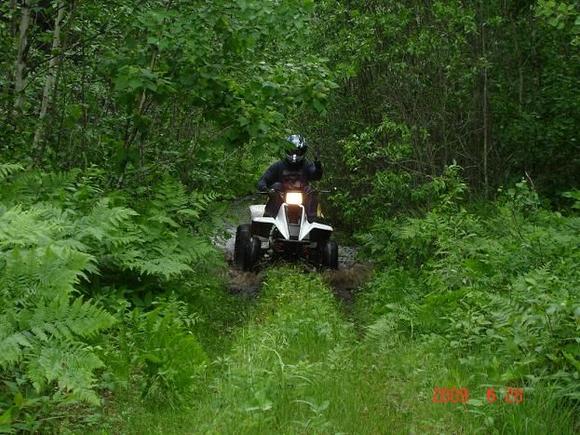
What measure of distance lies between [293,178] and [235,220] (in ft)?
9.25

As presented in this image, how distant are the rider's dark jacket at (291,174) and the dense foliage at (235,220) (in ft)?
2.94

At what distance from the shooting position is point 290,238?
10945 mm

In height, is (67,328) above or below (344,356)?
above

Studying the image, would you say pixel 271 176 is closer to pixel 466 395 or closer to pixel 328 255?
pixel 328 255

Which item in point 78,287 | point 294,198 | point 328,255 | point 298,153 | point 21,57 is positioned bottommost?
point 328,255

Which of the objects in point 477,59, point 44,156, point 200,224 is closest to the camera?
point 44,156

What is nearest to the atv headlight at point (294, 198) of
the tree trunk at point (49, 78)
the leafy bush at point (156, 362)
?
the tree trunk at point (49, 78)

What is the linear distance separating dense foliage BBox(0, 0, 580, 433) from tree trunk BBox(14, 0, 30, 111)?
0.12 ft

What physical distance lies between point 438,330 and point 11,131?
5.00 m

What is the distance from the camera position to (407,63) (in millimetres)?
11352

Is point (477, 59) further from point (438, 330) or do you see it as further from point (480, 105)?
point (438, 330)

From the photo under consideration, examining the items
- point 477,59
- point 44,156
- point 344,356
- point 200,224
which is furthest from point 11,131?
point 477,59

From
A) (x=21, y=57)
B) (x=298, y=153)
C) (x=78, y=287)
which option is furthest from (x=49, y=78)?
(x=298, y=153)

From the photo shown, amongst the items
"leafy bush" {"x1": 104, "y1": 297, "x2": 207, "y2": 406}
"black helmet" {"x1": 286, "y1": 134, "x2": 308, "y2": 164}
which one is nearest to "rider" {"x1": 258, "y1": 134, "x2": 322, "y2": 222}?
"black helmet" {"x1": 286, "y1": 134, "x2": 308, "y2": 164}
